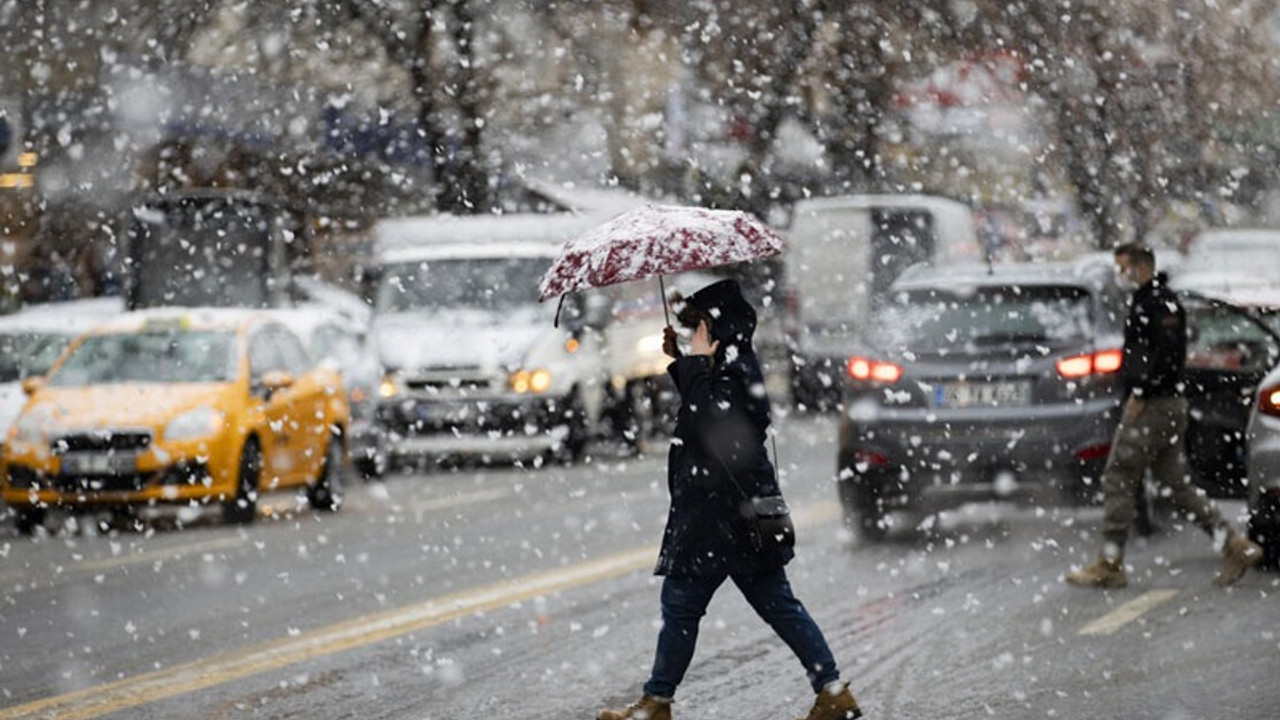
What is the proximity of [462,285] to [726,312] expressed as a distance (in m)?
14.9

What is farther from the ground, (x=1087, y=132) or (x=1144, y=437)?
(x=1087, y=132)

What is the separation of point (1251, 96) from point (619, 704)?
98.2ft

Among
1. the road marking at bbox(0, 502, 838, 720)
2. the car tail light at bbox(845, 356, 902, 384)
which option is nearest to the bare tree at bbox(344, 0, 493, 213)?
the car tail light at bbox(845, 356, 902, 384)

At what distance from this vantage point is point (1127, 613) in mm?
9852

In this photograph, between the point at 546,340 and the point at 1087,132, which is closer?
the point at 546,340

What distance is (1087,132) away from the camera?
35.4m

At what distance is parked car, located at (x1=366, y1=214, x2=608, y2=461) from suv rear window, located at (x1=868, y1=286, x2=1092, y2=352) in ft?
24.7

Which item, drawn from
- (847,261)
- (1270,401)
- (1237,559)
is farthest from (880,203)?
(1237,559)

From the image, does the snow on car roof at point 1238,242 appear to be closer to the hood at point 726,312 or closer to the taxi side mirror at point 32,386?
the taxi side mirror at point 32,386

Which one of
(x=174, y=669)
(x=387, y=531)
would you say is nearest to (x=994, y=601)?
(x=174, y=669)

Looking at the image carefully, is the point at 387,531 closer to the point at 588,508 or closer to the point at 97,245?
the point at 588,508

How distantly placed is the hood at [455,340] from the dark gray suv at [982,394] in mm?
8034

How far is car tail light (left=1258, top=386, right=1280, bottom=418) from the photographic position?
34.8 feet

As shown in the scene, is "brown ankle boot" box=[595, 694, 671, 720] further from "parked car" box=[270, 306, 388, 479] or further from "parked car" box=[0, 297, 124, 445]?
"parked car" box=[270, 306, 388, 479]
